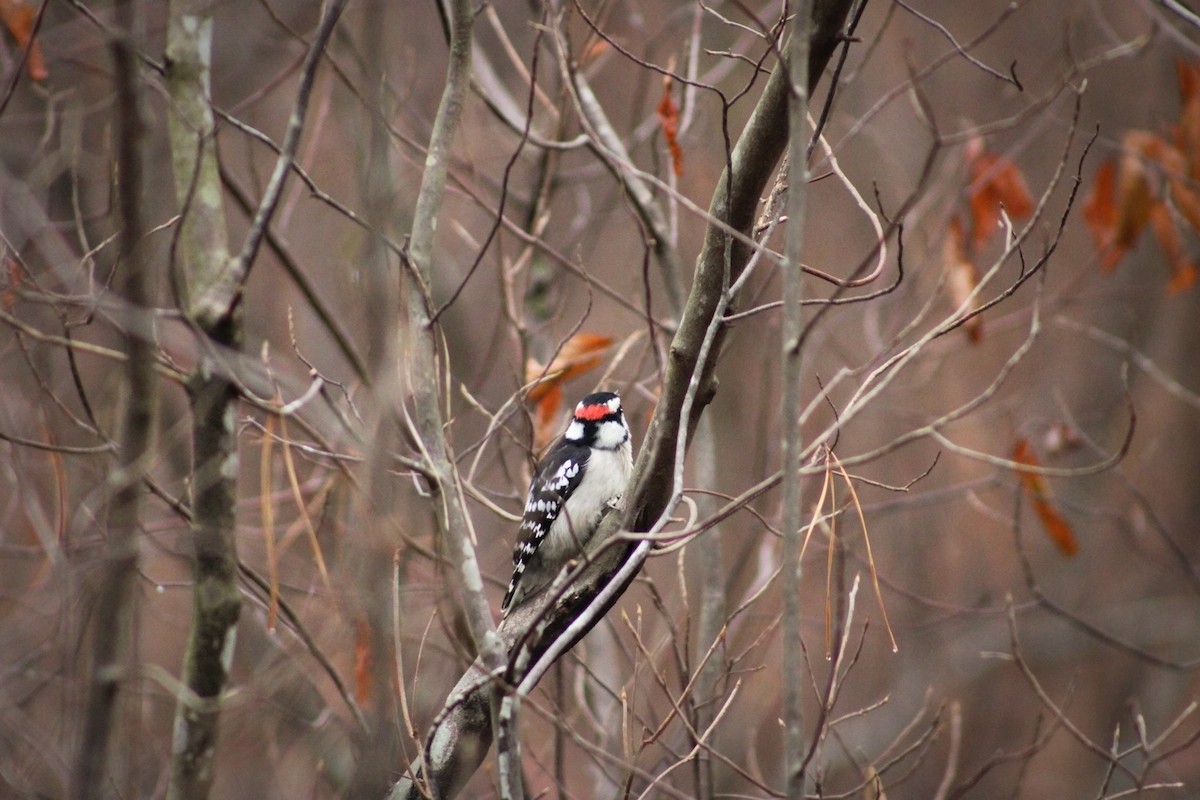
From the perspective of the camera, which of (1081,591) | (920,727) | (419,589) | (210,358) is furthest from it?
(1081,591)

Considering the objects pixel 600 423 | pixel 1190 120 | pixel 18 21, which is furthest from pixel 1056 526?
pixel 18 21

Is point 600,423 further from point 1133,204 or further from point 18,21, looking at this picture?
point 18,21

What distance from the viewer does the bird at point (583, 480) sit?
5.82 metres

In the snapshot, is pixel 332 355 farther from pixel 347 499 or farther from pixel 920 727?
pixel 920 727

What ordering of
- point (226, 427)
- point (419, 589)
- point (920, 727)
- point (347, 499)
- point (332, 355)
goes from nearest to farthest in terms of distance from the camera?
1. point (226, 427)
2. point (419, 589)
3. point (347, 499)
4. point (332, 355)
5. point (920, 727)

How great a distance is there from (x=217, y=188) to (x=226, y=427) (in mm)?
780

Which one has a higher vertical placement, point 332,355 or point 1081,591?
point 332,355

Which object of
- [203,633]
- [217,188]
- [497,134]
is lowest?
[203,633]

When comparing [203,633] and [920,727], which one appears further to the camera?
[920,727]

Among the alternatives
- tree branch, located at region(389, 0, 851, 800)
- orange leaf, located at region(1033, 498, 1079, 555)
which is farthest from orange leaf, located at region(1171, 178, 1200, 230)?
tree branch, located at region(389, 0, 851, 800)

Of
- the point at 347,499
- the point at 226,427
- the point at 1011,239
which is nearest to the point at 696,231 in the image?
the point at 347,499

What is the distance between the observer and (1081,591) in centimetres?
1091

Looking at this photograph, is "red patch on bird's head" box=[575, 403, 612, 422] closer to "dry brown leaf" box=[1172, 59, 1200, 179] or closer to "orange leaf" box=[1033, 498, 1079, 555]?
"orange leaf" box=[1033, 498, 1079, 555]

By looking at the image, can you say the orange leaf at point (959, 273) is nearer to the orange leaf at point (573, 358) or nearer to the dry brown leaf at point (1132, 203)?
the dry brown leaf at point (1132, 203)
